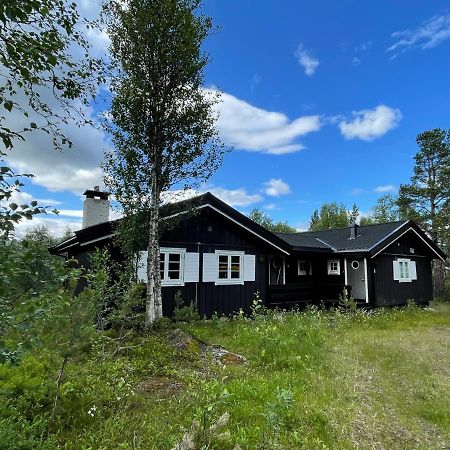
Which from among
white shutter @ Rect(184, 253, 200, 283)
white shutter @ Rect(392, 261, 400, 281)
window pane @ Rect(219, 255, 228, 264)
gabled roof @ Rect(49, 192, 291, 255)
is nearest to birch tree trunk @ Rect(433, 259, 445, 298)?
white shutter @ Rect(392, 261, 400, 281)

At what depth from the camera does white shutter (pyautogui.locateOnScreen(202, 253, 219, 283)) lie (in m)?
11.5

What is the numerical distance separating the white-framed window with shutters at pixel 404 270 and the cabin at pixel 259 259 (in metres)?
0.05

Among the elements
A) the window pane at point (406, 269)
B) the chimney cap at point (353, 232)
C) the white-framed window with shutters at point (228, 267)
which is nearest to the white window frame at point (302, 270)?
the chimney cap at point (353, 232)

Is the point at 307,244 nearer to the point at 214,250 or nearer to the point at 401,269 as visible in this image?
the point at 401,269

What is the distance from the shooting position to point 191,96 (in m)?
9.18

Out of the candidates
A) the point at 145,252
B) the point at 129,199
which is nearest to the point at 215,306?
the point at 145,252

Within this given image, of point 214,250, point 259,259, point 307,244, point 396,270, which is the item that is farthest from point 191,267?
point 396,270

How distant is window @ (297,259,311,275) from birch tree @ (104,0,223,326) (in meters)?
9.40

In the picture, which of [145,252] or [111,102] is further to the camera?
[145,252]

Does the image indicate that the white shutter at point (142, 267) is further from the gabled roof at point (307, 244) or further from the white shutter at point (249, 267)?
the gabled roof at point (307, 244)

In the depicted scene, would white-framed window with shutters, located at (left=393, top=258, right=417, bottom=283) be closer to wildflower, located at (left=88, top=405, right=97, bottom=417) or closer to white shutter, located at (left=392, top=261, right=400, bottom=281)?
white shutter, located at (left=392, top=261, right=400, bottom=281)

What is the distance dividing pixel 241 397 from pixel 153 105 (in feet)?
23.5

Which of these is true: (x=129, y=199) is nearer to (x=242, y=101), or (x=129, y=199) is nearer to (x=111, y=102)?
(x=111, y=102)

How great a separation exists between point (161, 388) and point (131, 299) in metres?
1.35
